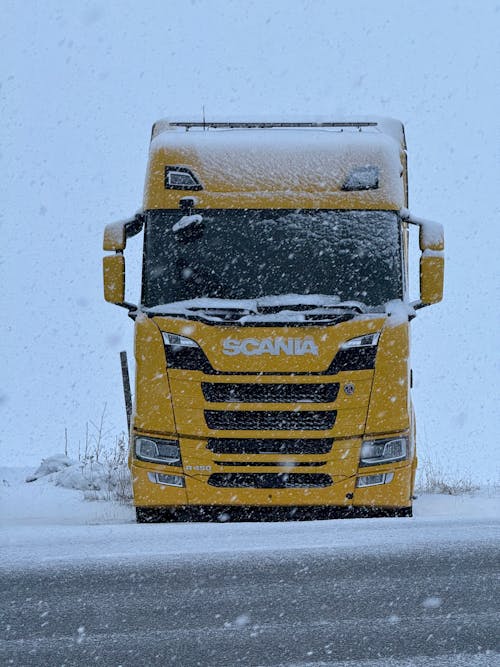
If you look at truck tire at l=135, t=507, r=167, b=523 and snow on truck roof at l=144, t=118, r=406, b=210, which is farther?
snow on truck roof at l=144, t=118, r=406, b=210

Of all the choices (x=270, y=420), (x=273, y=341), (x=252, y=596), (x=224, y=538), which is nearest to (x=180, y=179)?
(x=273, y=341)

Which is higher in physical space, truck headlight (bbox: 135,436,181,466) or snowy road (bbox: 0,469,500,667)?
snowy road (bbox: 0,469,500,667)

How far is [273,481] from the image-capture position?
728 cm

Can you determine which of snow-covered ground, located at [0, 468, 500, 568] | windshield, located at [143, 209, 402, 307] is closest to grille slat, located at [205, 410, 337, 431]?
windshield, located at [143, 209, 402, 307]

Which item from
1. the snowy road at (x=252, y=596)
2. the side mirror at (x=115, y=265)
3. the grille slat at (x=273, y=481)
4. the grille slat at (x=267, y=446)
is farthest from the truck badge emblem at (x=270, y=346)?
the snowy road at (x=252, y=596)

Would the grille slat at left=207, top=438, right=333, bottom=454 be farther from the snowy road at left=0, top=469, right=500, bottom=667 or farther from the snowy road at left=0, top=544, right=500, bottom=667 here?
the snowy road at left=0, top=544, right=500, bottom=667

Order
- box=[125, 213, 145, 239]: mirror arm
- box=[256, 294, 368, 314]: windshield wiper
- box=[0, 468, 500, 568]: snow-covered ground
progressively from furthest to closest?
box=[125, 213, 145, 239]: mirror arm, box=[256, 294, 368, 314]: windshield wiper, box=[0, 468, 500, 568]: snow-covered ground

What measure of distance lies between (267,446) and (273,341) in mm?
819

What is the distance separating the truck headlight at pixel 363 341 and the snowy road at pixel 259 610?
251 cm

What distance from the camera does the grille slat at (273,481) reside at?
7.27m

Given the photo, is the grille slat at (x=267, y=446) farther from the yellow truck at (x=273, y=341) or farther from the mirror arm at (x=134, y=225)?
the mirror arm at (x=134, y=225)

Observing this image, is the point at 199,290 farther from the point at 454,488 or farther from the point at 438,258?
the point at 454,488

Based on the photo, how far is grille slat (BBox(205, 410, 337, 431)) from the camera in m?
7.26

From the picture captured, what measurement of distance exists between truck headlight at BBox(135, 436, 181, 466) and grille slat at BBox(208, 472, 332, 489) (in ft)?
1.07
